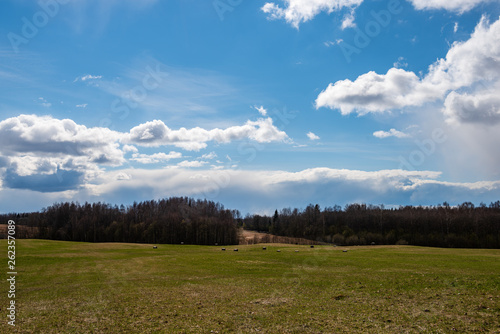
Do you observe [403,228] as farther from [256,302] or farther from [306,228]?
[256,302]

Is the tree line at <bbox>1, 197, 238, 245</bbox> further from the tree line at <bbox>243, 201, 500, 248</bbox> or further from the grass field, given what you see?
the grass field

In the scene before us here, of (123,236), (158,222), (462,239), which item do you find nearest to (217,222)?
(158,222)

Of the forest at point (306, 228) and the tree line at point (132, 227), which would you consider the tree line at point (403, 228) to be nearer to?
the forest at point (306, 228)

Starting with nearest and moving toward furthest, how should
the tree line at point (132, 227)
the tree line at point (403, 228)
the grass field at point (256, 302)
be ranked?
the grass field at point (256, 302) → the tree line at point (403, 228) → the tree line at point (132, 227)

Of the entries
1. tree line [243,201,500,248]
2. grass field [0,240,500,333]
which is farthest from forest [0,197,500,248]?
grass field [0,240,500,333]

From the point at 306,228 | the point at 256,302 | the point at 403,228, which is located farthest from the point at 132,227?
the point at 256,302

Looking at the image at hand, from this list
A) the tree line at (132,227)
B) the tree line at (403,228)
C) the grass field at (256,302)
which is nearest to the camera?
the grass field at (256,302)

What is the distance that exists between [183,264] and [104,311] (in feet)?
69.8

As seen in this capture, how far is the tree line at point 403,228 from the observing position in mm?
100875

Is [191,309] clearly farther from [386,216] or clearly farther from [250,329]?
[386,216]

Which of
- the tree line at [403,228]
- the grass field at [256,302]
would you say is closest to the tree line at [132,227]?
the tree line at [403,228]

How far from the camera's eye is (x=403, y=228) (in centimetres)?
12412

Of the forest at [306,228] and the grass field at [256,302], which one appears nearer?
the grass field at [256,302]

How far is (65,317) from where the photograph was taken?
668 inches
